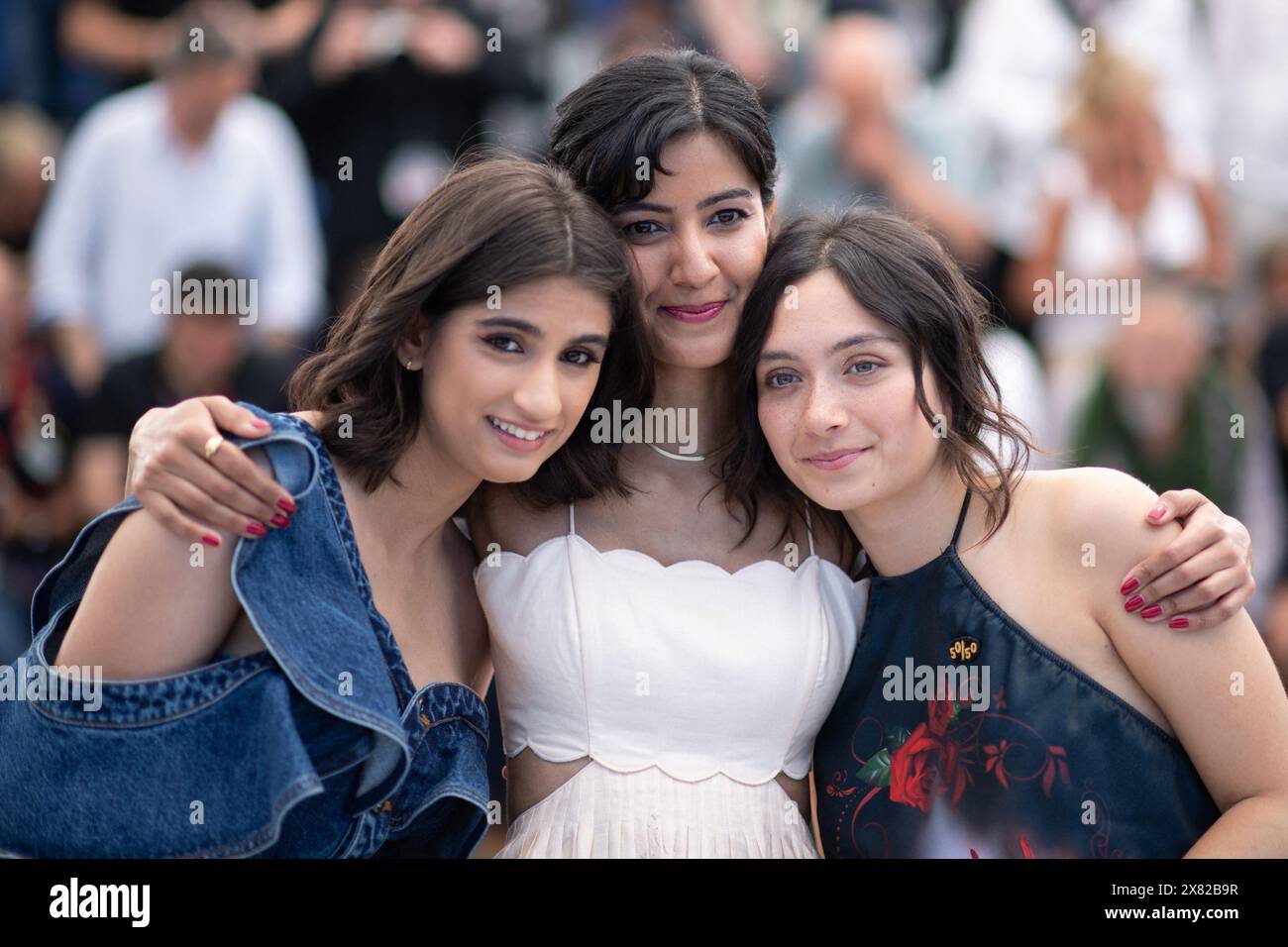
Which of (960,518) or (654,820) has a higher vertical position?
(960,518)

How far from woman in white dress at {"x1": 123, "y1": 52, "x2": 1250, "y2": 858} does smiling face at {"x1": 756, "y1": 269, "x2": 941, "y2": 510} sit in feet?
0.66

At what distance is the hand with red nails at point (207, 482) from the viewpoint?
2.34 meters

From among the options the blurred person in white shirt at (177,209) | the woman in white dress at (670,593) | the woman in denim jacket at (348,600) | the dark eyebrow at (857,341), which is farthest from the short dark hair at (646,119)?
the blurred person in white shirt at (177,209)

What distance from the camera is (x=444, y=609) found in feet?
9.24

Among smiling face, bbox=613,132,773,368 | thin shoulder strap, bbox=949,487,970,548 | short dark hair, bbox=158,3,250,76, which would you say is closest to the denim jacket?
smiling face, bbox=613,132,773,368

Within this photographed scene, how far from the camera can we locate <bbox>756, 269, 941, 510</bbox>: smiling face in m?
2.62

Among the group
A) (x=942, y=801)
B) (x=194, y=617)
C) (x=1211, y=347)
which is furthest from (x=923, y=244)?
(x=1211, y=347)

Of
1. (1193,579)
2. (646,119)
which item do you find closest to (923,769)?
(1193,579)

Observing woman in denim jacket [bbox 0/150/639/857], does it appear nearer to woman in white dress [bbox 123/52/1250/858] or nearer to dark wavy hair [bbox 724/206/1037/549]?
woman in white dress [bbox 123/52/1250/858]

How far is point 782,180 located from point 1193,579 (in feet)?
8.96

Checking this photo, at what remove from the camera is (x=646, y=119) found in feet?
9.18

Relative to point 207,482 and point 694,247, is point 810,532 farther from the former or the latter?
point 207,482
